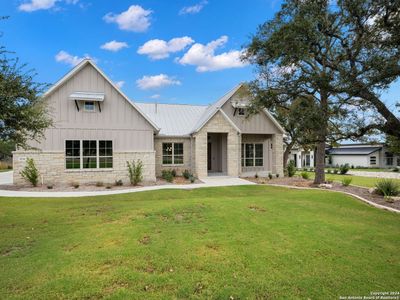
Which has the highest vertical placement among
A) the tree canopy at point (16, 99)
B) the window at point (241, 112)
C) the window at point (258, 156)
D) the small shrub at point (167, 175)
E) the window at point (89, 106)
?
the window at point (241, 112)

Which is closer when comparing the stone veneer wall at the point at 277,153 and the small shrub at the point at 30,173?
the small shrub at the point at 30,173

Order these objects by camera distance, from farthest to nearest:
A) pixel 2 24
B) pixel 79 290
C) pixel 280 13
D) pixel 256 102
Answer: pixel 256 102 → pixel 280 13 → pixel 2 24 → pixel 79 290

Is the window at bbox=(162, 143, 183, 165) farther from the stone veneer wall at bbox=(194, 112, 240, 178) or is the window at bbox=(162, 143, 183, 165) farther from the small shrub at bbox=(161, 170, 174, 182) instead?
the stone veneer wall at bbox=(194, 112, 240, 178)

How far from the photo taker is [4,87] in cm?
620

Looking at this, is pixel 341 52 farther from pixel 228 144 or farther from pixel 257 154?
pixel 257 154

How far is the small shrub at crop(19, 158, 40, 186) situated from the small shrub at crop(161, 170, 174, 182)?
7.58m

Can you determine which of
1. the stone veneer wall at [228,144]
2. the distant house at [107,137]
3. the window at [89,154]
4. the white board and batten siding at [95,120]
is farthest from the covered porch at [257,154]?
the window at [89,154]

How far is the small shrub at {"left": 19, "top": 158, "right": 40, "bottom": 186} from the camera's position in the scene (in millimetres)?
14406

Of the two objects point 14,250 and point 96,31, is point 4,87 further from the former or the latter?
point 96,31

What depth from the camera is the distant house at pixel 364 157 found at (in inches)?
1652

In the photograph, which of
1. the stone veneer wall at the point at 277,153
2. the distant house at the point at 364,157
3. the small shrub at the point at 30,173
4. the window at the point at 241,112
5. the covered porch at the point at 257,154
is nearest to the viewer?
the small shrub at the point at 30,173

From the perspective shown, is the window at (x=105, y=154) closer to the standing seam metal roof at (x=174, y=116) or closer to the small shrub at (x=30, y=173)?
the small shrub at (x=30, y=173)

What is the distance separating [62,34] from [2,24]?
34.8ft

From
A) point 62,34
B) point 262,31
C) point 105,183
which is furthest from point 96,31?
point 262,31
